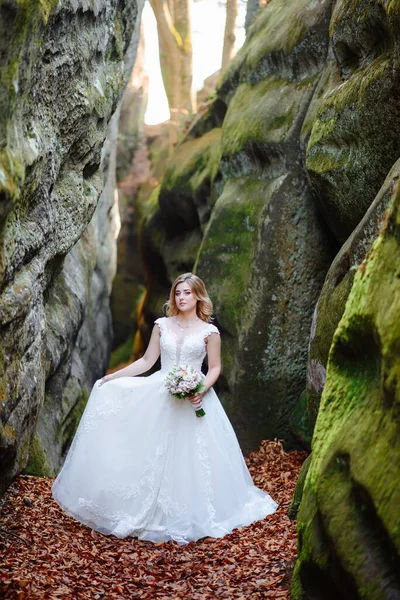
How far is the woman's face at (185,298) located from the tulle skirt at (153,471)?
33.2 inches

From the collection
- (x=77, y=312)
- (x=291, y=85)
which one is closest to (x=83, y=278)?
(x=77, y=312)

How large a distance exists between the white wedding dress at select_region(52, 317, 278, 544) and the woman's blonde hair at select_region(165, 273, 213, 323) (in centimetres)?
85

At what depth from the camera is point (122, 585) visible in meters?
5.33

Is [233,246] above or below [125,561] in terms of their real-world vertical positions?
above

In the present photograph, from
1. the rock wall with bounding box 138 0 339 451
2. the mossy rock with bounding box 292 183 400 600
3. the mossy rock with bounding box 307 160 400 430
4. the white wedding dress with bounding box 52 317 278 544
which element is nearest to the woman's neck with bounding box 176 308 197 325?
the white wedding dress with bounding box 52 317 278 544

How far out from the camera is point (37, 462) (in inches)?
327

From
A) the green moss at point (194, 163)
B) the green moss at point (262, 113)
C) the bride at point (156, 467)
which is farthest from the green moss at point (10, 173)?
the green moss at point (194, 163)

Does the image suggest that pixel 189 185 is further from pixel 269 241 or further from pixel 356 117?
pixel 356 117

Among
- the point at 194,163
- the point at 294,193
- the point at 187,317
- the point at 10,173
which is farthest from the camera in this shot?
the point at 194,163

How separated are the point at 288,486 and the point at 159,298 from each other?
868cm

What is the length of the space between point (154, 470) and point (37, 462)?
7.15ft

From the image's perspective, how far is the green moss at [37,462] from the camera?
26.8ft

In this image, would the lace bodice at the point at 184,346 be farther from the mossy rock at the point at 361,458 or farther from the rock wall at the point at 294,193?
the mossy rock at the point at 361,458

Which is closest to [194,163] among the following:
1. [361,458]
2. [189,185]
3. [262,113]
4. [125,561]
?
[189,185]
